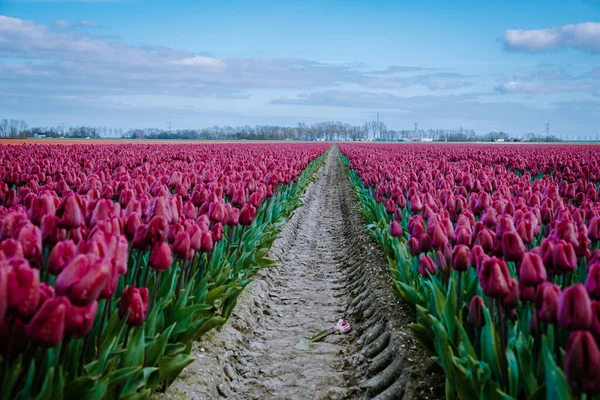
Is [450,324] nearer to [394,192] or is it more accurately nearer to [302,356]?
[302,356]

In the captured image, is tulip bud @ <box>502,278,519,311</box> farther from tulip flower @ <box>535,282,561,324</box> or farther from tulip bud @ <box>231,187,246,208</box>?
tulip bud @ <box>231,187,246,208</box>

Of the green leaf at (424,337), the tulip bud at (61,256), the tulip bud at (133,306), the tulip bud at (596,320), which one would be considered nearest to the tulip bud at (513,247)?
the tulip bud at (596,320)

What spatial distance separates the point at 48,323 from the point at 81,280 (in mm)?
173

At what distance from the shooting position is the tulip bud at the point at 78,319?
1814 mm

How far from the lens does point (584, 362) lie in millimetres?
1665

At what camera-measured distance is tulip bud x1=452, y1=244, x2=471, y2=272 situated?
2963 mm

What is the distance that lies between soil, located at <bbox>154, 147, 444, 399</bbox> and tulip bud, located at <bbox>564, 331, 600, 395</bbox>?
1.61 meters

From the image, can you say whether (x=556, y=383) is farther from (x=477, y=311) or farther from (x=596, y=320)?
(x=477, y=311)

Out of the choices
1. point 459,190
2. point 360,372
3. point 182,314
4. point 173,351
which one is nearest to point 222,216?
point 182,314

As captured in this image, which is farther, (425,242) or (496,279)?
(425,242)

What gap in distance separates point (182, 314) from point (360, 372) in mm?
1656

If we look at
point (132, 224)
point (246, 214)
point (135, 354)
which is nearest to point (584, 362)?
point (135, 354)

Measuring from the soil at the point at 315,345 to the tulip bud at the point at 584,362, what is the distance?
161 cm

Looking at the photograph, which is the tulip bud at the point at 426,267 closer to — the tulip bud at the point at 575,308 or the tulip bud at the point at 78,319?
the tulip bud at the point at 575,308
